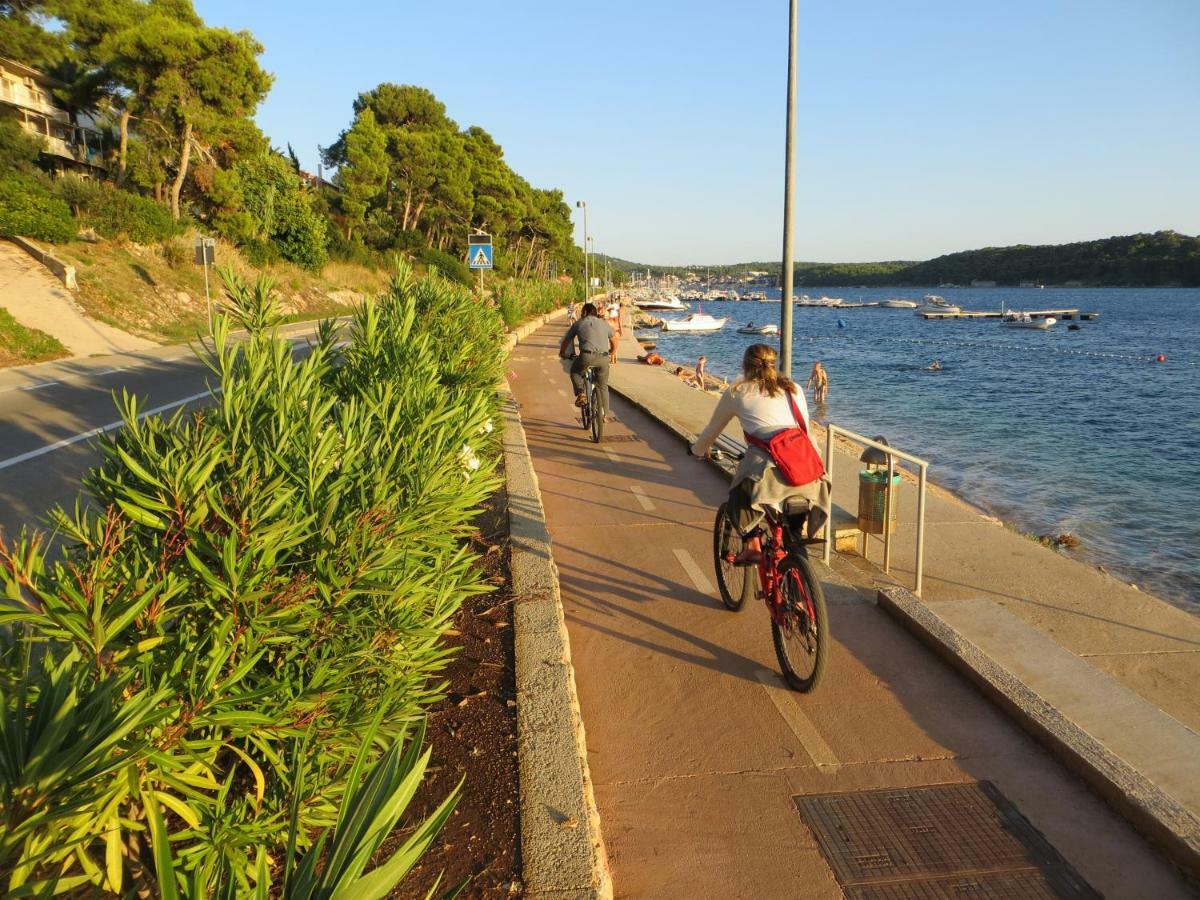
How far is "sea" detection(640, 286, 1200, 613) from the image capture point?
48.5ft

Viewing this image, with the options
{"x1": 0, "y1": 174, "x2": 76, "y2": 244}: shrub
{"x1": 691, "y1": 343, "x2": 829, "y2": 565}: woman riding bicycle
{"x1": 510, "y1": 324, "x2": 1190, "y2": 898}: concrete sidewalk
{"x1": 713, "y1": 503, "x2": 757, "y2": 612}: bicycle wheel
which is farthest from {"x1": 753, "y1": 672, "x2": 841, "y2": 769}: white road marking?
{"x1": 0, "y1": 174, "x2": 76, "y2": 244}: shrub

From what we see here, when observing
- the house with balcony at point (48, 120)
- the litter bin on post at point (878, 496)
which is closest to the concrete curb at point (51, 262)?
the house with balcony at point (48, 120)

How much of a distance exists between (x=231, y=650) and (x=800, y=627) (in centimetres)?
310

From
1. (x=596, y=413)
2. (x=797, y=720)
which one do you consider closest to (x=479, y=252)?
(x=596, y=413)

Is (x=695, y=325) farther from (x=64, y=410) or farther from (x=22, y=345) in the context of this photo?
(x=64, y=410)

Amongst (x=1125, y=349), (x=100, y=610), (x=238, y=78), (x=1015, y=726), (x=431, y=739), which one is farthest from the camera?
(x=1125, y=349)

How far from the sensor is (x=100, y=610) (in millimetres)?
2445

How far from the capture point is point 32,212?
92.6 ft

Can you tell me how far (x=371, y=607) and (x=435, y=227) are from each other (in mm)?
68172

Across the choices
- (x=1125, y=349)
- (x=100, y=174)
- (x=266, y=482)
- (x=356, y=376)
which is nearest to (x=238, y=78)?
(x=100, y=174)

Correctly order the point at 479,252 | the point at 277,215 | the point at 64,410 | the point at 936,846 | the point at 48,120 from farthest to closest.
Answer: the point at 48,120 < the point at 277,215 < the point at 479,252 < the point at 64,410 < the point at 936,846

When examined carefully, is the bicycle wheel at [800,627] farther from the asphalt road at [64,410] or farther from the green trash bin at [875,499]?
the asphalt road at [64,410]

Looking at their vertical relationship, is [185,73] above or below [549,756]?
above

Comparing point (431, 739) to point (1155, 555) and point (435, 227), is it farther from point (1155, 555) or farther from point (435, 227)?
point (435, 227)
